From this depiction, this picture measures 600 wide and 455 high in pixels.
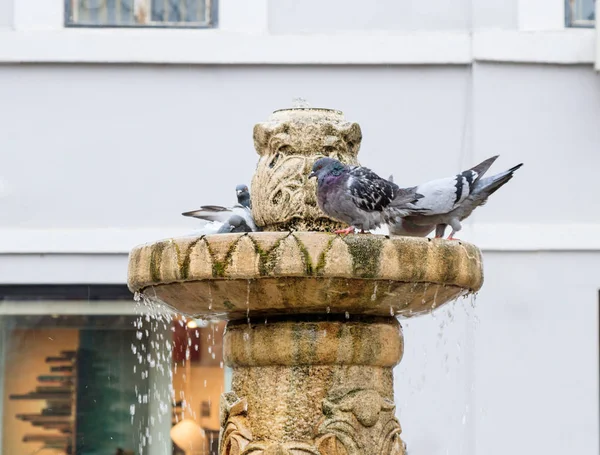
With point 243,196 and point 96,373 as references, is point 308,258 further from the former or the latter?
point 96,373

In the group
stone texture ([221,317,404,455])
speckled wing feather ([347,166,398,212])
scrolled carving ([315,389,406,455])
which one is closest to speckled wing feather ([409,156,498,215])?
speckled wing feather ([347,166,398,212])

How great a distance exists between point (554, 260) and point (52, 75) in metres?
3.60

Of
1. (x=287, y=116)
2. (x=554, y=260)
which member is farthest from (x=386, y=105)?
(x=287, y=116)

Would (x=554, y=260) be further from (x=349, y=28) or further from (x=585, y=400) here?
(x=349, y=28)

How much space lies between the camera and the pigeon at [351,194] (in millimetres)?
5449

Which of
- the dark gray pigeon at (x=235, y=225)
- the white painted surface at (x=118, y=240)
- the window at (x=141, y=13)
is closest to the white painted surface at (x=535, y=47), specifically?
the white painted surface at (x=118, y=240)

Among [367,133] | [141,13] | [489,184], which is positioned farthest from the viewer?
[141,13]

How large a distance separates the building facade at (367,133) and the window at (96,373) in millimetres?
141

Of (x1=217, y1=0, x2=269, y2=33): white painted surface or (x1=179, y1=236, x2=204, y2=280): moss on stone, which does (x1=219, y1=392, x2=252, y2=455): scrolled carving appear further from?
(x1=217, y1=0, x2=269, y2=33): white painted surface

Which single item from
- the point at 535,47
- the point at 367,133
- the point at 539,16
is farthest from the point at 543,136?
the point at 367,133

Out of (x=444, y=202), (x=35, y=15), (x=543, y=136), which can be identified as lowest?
(x=444, y=202)

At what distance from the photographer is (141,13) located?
33.3 feet

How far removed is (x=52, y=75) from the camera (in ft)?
32.7

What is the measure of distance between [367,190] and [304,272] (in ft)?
1.82
